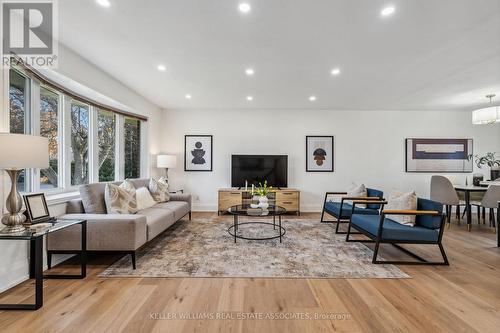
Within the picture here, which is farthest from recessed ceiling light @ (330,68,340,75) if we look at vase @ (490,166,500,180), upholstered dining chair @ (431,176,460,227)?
vase @ (490,166,500,180)

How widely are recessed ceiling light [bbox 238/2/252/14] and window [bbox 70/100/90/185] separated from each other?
2954mm

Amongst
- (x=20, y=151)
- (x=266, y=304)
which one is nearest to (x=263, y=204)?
(x=266, y=304)

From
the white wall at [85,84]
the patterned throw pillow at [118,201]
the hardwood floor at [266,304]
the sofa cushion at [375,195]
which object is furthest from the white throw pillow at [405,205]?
the white wall at [85,84]

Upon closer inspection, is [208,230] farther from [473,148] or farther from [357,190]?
[473,148]

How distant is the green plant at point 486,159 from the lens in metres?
5.14

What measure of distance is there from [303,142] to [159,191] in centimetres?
353

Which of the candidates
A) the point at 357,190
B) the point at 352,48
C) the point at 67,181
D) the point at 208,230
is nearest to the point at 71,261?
the point at 67,181

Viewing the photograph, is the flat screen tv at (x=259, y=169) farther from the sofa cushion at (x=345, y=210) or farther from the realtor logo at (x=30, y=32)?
the realtor logo at (x=30, y=32)

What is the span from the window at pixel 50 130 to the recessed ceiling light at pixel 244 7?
106 inches

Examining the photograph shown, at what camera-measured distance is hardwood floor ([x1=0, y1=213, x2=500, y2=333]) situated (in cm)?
169

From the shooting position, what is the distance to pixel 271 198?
534 cm

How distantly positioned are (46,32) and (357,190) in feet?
16.2

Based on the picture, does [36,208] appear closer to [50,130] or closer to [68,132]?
[50,130]

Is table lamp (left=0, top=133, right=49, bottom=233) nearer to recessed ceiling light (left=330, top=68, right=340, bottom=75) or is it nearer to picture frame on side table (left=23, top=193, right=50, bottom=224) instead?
picture frame on side table (left=23, top=193, right=50, bottom=224)
